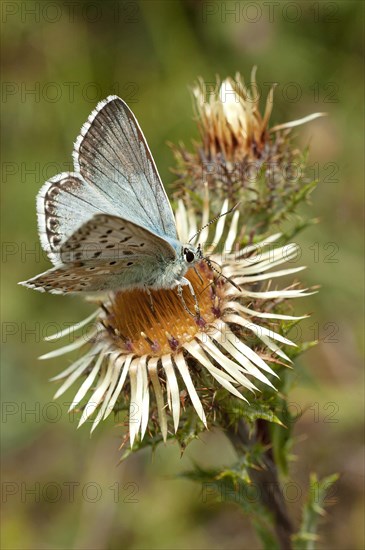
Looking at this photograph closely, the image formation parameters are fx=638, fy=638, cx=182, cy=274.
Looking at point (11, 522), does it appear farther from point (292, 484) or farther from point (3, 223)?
point (3, 223)

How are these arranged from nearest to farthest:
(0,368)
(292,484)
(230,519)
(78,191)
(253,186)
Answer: (78,191) < (253,186) < (292,484) < (230,519) < (0,368)

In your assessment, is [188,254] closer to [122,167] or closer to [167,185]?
[122,167]

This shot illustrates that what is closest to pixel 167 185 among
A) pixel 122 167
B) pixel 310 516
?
pixel 122 167

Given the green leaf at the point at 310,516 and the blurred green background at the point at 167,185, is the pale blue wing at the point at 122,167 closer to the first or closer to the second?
the green leaf at the point at 310,516

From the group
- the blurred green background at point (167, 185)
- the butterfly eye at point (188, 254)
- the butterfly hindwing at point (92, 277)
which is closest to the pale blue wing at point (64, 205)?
the butterfly hindwing at point (92, 277)

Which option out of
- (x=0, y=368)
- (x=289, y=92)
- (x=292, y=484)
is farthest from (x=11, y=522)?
(x=289, y=92)

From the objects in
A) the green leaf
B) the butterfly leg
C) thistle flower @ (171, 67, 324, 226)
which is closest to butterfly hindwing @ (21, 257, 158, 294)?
the butterfly leg
